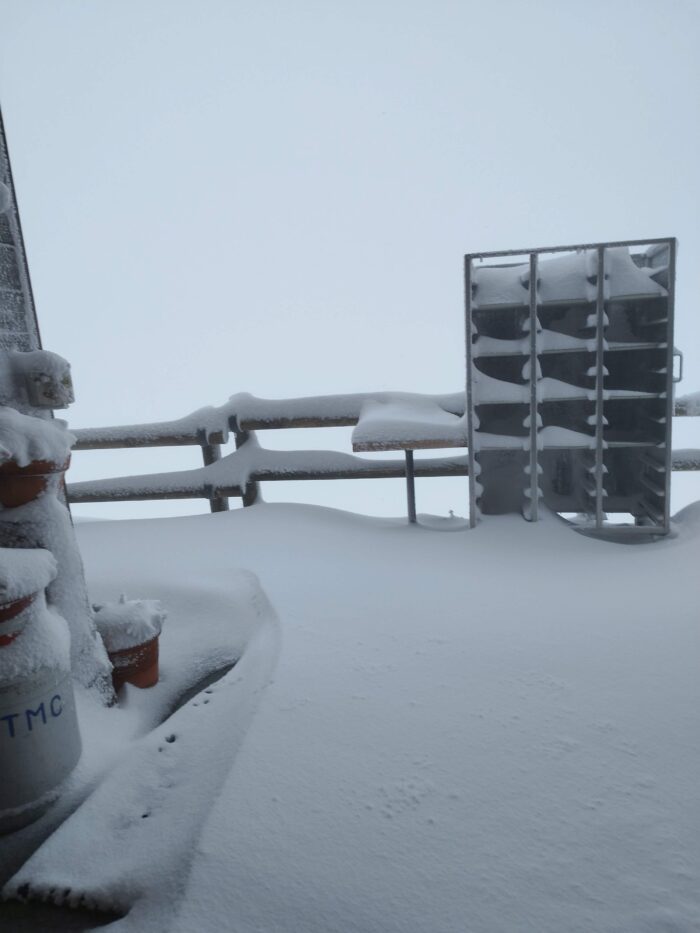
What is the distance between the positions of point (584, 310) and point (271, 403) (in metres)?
2.77

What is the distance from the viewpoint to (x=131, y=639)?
8.02ft

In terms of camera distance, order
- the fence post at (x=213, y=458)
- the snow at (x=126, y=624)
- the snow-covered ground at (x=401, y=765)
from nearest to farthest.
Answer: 1. the snow-covered ground at (x=401, y=765)
2. the snow at (x=126, y=624)
3. the fence post at (x=213, y=458)

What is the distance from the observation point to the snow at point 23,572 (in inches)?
66.0

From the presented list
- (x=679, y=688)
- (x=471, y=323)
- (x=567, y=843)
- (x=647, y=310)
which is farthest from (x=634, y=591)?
(x=647, y=310)

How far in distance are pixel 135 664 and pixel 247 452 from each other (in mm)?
3093

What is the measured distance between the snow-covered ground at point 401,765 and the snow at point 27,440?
1060 millimetres

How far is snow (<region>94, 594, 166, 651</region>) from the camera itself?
8.00 feet

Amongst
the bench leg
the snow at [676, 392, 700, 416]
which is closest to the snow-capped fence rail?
the bench leg

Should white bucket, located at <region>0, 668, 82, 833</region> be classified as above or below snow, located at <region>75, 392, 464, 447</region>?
below

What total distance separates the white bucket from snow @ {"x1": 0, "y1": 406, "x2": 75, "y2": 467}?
26.8 inches

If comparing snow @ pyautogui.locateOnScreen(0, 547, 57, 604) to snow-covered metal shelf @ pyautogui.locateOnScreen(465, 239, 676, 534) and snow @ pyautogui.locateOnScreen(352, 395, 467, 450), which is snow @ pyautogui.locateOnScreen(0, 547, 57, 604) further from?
snow-covered metal shelf @ pyautogui.locateOnScreen(465, 239, 676, 534)

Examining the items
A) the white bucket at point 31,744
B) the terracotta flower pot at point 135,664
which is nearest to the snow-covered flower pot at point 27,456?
the white bucket at point 31,744

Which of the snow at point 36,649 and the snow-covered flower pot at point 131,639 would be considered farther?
the snow-covered flower pot at point 131,639

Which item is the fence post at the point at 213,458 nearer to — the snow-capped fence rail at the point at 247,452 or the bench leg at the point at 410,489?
A: the snow-capped fence rail at the point at 247,452
